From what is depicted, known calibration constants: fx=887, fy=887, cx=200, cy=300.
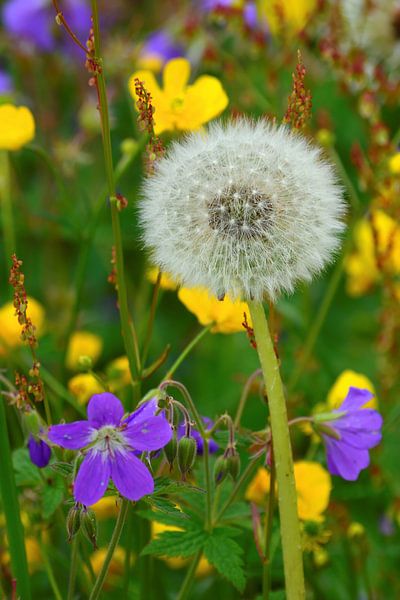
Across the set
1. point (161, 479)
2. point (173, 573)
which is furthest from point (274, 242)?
point (173, 573)

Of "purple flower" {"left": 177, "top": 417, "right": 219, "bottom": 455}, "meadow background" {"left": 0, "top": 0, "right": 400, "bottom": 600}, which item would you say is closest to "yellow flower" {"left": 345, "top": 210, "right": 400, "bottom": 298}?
"meadow background" {"left": 0, "top": 0, "right": 400, "bottom": 600}

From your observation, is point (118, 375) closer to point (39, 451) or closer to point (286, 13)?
point (39, 451)

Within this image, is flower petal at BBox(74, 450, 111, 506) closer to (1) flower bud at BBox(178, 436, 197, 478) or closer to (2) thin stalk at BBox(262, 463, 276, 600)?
(1) flower bud at BBox(178, 436, 197, 478)

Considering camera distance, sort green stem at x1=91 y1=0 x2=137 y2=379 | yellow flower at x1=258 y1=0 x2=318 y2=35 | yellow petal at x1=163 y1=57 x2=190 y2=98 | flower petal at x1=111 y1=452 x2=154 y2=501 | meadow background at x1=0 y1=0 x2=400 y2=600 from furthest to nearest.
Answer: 1. yellow flower at x1=258 y1=0 x2=318 y2=35
2. meadow background at x1=0 y1=0 x2=400 y2=600
3. yellow petal at x1=163 y1=57 x2=190 y2=98
4. green stem at x1=91 y1=0 x2=137 y2=379
5. flower petal at x1=111 y1=452 x2=154 y2=501

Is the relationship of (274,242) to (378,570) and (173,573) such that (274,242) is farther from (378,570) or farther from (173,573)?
(173,573)

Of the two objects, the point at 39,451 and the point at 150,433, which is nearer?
the point at 150,433

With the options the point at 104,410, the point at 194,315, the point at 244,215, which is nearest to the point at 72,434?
the point at 104,410

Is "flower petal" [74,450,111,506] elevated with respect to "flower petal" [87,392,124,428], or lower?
lower
